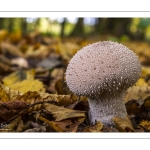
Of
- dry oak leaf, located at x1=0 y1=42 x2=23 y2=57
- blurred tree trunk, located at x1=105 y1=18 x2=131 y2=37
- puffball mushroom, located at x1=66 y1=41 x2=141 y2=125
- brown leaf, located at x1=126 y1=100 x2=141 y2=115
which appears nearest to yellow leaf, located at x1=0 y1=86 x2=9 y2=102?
puffball mushroom, located at x1=66 y1=41 x2=141 y2=125

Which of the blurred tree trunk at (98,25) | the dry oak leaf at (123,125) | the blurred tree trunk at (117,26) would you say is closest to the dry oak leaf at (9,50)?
the dry oak leaf at (123,125)

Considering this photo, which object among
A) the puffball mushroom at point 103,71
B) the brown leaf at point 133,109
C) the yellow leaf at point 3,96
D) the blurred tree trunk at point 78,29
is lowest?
the blurred tree trunk at point 78,29

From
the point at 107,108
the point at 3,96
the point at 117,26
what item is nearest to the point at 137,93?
the point at 107,108

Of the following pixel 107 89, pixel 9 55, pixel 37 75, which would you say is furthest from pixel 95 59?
pixel 9 55

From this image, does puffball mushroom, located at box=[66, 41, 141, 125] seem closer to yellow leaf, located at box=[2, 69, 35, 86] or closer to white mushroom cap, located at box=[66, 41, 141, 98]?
white mushroom cap, located at box=[66, 41, 141, 98]

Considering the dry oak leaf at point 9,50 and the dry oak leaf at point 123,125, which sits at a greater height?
the dry oak leaf at point 123,125

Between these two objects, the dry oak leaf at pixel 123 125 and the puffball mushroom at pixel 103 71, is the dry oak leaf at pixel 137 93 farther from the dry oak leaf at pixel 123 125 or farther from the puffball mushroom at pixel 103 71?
the dry oak leaf at pixel 123 125
